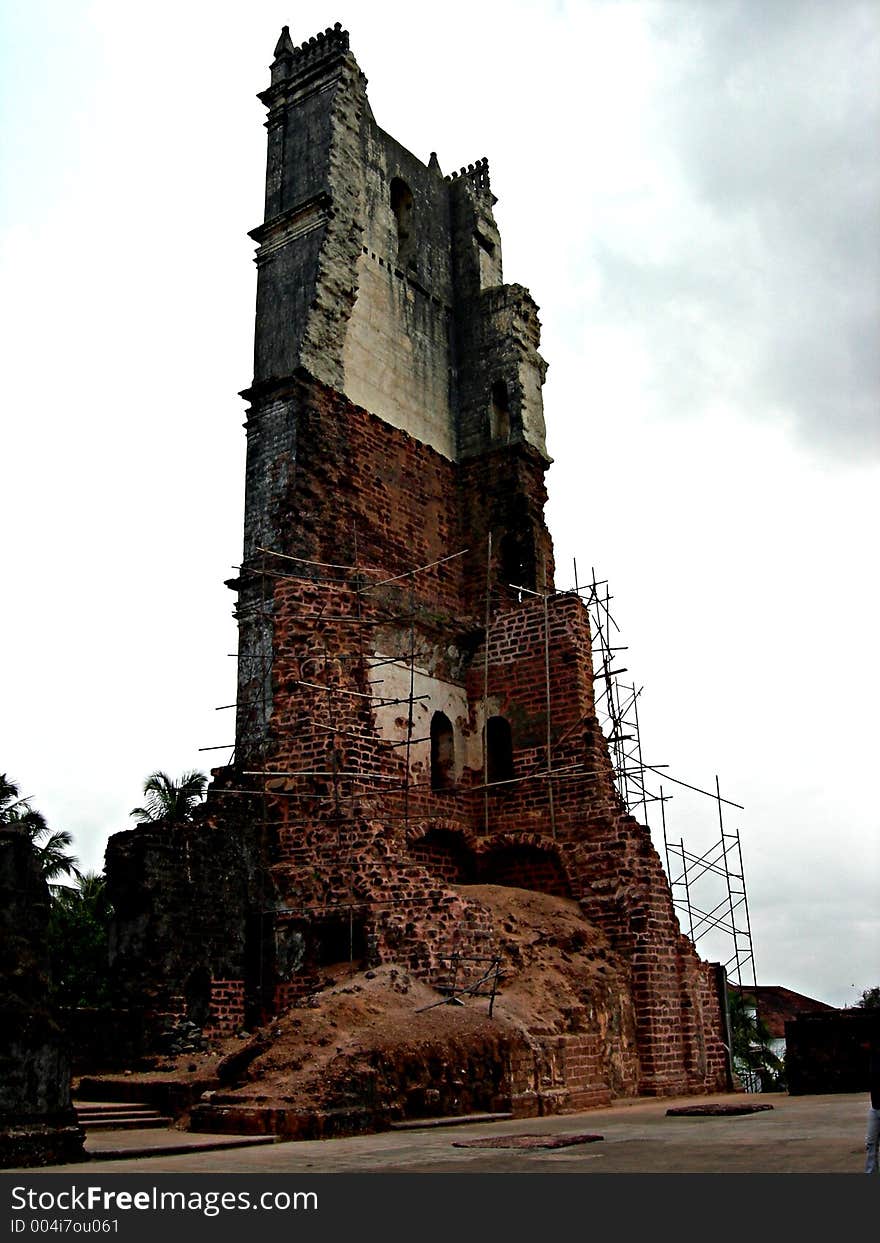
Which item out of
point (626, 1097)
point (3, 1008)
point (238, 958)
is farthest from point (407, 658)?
point (3, 1008)

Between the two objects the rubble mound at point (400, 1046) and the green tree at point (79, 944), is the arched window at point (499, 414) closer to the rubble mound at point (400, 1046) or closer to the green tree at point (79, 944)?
the rubble mound at point (400, 1046)

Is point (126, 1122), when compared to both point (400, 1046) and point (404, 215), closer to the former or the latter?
point (400, 1046)

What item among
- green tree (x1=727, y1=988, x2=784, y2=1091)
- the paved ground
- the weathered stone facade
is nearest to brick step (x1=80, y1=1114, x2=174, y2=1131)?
the paved ground

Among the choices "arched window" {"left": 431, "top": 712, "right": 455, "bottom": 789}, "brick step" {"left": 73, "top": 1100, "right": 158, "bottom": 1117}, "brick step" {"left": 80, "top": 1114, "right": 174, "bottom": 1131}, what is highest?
"arched window" {"left": 431, "top": 712, "right": 455, "bottom": 789}

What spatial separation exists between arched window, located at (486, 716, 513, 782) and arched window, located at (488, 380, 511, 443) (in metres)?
5.33

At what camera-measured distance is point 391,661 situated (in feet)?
53.6

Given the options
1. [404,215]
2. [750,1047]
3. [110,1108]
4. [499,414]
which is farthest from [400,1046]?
[750,1047]

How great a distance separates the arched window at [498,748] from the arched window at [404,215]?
8449 millimetres

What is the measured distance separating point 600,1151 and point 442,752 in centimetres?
1125

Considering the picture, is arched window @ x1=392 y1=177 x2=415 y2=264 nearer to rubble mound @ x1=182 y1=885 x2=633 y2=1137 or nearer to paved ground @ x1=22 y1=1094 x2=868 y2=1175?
rubble mound @ x1=182 y1=885 x2=633 y2=1137

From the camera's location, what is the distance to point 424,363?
822 inches

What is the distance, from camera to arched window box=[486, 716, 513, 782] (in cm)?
1848

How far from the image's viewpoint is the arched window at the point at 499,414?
21.1 meters

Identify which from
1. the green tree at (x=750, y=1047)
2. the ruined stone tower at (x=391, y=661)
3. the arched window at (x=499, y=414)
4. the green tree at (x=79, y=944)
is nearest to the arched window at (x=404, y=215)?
the ruined stone tower at (x=391, y=661)
